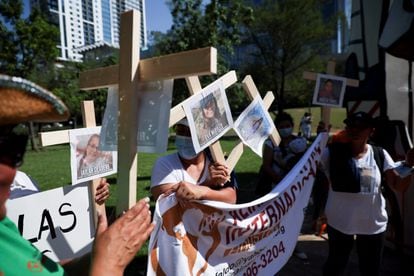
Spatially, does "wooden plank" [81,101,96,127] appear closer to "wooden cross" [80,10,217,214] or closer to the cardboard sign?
the cardboard sign

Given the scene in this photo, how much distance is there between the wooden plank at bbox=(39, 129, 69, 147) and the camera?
2502 mm

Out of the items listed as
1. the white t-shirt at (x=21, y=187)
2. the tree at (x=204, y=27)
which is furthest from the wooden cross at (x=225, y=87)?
the tree at (x=204, y=27)

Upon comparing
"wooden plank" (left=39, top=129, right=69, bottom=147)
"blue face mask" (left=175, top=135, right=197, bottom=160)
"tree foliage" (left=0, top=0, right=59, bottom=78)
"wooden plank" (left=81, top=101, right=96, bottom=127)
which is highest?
"tree foliage" (left=0, top=0, right=59, bottom=78)

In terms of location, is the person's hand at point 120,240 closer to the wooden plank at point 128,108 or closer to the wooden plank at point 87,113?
the wooden plank at point 128,108

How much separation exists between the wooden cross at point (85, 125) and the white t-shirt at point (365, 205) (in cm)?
193

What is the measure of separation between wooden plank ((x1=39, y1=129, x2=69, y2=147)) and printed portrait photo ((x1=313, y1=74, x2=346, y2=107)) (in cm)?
206

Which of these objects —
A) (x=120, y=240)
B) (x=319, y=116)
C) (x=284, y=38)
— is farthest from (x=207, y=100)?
(x=319, y=116)

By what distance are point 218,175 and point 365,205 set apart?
1.38 metres

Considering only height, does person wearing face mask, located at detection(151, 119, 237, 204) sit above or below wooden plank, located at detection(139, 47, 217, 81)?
below

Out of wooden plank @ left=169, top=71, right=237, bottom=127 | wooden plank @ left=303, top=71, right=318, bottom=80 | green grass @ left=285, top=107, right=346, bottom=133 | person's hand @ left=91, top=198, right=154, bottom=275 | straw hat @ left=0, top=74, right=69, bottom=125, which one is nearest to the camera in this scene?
straw hat @ left=0, top=74, right=69, bottom=125

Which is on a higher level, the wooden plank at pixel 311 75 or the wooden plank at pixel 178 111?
the wooden plank at pixel 311 75

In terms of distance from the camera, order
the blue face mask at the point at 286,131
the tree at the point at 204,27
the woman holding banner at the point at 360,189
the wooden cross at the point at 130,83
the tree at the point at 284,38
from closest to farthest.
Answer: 1. the wooden cross at the point at 130,83
2. the woman holding banner at the point at 360,189
3. the blue face mask at the point at 286,131
4. the tree at the point at 204,27
5. the tree at the point at 284,38

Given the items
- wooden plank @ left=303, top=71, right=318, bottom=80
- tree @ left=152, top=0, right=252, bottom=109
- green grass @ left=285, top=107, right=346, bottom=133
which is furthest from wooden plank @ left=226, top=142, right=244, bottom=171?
green grass @ left=285, top=107, right=346, bottom=133

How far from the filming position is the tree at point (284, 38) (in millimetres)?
22031
